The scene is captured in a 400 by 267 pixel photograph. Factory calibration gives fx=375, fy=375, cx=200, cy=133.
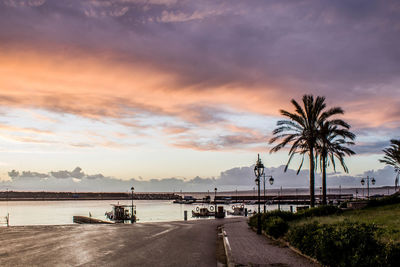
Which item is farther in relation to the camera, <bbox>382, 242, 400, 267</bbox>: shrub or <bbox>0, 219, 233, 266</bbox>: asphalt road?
<bbox>0, 219, 233, 266</bbox>: asphalt road

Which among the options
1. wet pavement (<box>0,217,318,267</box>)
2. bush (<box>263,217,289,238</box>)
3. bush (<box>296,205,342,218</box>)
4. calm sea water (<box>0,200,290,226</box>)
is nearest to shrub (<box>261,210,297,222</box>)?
bush (<box>296,205,342,218</box>)

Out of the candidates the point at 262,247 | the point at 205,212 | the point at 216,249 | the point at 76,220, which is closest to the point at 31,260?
the point at 216,249

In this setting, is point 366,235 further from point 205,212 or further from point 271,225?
point 205,212

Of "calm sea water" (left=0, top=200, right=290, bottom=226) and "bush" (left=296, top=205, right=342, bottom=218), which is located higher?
"bush" (left=296, top=205, right=342, bottom=218)

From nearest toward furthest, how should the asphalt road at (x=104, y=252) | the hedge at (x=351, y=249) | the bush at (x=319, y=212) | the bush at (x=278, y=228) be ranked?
1. the hedge at (x=351, y=249)
2. the asphalt road at (x=104, y=252)
3. the bush at (x=278, y=228)
4. the bush at (x=319, y=212)

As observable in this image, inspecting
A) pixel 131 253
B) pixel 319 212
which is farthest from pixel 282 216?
pixel 131 253

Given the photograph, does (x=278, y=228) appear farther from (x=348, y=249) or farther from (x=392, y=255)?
(x=392, y=255)

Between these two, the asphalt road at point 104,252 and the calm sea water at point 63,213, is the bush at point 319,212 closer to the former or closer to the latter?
the asphalt road at point 104,252

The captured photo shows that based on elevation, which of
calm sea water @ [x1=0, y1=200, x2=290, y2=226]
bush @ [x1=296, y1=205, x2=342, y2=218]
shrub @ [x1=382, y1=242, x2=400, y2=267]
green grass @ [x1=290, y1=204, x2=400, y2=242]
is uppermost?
shrub @ [x1=382, y1=242, x2=400, y2=267]

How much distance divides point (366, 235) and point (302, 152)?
2723 cm

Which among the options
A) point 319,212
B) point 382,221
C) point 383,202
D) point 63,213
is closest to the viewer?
point 382,221

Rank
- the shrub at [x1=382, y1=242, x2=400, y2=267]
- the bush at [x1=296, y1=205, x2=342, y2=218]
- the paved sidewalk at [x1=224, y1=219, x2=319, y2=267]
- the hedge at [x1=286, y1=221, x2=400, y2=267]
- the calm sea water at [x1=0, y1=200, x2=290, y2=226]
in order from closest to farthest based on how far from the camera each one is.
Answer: the shrub at [x1=382, y1=242, x2=400, y2=267]
the hedge at [x1=286, y1=221, x2=400, y2=267]
the paved sidewalk at [x1=224, y1=219, x2=319, y2=267]
the bush at [x1=296, y1=205, x2=342, y2=218]
the calm sea water at [x1=0, y1=200, x2=290, y2=226]

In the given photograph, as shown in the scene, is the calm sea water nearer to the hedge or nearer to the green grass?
the green grass

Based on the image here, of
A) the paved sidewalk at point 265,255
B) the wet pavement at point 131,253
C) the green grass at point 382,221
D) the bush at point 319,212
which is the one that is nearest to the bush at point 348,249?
the paved sidewalk at point 265,255
